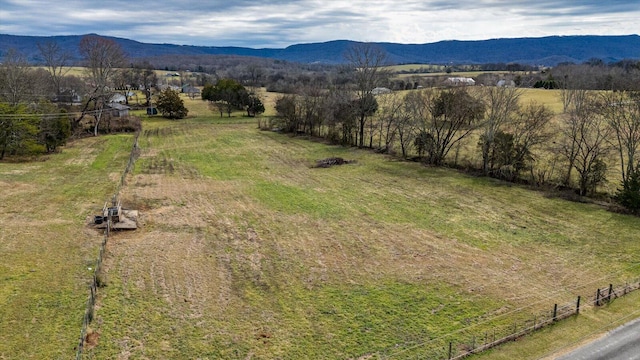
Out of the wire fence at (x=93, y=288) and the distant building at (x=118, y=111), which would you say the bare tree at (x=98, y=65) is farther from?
the wire fence at (x=93, y=288)

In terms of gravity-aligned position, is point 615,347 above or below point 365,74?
below

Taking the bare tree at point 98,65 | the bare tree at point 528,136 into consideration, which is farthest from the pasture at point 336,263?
the bare tree at point 98,65

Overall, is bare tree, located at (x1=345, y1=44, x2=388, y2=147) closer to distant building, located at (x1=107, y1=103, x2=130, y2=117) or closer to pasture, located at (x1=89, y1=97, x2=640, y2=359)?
pasture, located at (x1=89, y1=97, x2=640, y2=359)

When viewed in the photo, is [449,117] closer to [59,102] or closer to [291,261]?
[291,261]

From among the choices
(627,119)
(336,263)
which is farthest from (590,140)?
(336,263)

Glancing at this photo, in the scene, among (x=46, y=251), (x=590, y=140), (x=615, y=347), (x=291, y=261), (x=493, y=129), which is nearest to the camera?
(x=615, y=347)

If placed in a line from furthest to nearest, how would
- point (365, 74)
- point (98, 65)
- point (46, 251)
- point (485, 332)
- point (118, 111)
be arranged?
point (118, 111)
point (98, 65)
point (365, 74)
point (46, 251)
point (485, 332)
